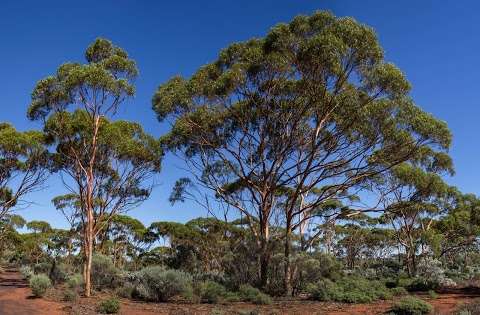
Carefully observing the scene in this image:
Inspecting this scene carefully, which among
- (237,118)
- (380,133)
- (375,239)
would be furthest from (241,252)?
Answer: (375,239)

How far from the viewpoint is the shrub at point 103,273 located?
24484 mm

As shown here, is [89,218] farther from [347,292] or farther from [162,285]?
[347,292]

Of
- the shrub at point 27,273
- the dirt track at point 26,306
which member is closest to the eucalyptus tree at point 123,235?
the shrub at point 27,273

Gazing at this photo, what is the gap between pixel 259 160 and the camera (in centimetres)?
2500

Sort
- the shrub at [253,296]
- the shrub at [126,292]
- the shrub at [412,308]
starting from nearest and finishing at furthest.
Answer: the shrub at [412,308] < the shrub at [253,296] < the shrub at [126,292]

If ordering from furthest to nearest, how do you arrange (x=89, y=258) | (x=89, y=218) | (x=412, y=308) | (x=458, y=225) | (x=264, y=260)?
(x=458, y=225) < (x=264, y=260) < (x=89, y=218) < (x=89, y=258) < (x=412, y=308)

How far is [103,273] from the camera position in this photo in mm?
24984

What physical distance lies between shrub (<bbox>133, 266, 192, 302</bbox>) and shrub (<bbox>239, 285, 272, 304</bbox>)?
7.76 ft

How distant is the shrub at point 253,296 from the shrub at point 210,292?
0.88 meters

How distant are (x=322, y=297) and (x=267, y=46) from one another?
36.8 ft

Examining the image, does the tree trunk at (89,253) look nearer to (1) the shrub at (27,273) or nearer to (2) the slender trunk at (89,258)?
(2) the slender trunk at (89,258)

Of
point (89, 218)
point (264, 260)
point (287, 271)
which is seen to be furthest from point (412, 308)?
point (89, 218)

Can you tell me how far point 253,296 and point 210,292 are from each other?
1934mm

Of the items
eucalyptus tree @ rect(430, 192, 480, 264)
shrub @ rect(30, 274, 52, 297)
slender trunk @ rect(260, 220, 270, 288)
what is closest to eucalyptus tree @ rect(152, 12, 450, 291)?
slender trunk @ rect(260, 220, 270, 288)
